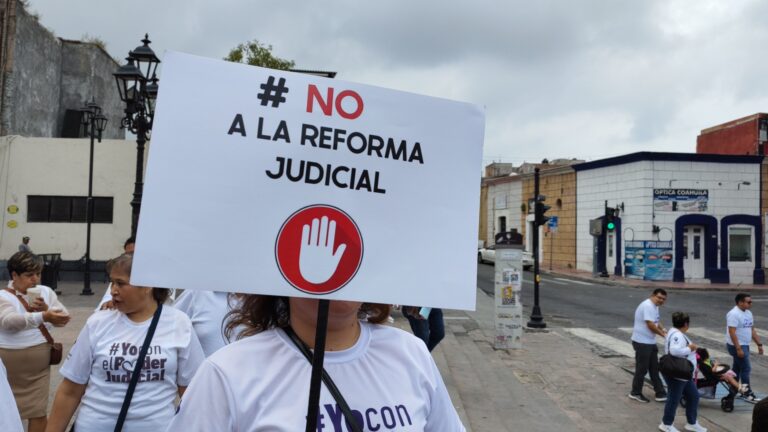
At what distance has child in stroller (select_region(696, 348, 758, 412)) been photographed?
7770 mm

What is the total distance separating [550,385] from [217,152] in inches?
335

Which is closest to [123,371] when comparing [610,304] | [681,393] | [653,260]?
[681,393]

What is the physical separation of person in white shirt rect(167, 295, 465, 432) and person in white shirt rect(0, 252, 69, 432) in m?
3.14

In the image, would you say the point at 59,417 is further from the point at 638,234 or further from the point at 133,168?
the point at 638,234

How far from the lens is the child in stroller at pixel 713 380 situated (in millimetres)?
7770

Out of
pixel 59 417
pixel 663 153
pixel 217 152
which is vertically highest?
pixel 663 153

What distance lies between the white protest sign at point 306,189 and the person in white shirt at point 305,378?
7.4 inches

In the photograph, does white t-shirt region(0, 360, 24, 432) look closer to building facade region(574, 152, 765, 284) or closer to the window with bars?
the window with bars

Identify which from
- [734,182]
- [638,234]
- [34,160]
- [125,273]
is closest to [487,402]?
[125,273]

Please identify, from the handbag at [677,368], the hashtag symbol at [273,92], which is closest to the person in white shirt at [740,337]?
the handbag at [677,368]

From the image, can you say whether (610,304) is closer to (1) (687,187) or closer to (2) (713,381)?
(2) (713,381)

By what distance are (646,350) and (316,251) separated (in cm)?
807

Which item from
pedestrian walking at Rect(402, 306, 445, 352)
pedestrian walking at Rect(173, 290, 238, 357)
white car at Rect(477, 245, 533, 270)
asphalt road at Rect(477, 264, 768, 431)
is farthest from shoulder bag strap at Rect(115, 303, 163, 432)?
white car at Rect(477, 245, 533, 270)

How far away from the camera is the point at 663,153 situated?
28.5m
